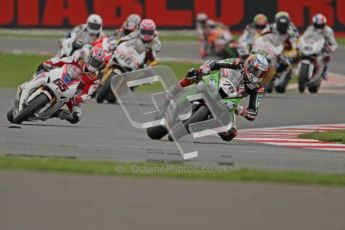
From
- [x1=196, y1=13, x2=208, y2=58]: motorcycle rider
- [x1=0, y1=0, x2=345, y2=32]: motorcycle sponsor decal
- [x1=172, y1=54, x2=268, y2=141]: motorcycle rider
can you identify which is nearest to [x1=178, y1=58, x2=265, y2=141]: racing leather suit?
[x1=172, y1=54, x2=268, y2=141]: motorcycle rider

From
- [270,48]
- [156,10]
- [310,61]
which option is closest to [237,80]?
[270,48]

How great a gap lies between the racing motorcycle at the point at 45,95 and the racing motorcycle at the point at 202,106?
5.94ft

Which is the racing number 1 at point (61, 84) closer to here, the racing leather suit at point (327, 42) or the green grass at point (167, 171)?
the green grass at point (167, 171)

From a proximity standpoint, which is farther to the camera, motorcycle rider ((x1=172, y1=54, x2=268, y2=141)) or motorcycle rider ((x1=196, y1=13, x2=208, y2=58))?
motorcycle rider ((x1=196, y1=13, x2=208, y2=58))

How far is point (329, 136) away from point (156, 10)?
71.2 feet

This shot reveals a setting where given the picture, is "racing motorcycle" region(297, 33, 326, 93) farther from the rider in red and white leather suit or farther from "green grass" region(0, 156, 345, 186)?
"green grass" region(0, 156, 345, 186)

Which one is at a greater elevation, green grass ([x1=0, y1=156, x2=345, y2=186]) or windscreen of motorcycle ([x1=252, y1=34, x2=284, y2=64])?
green grass ([x1=0, y1=156, x2=345, y2=186])

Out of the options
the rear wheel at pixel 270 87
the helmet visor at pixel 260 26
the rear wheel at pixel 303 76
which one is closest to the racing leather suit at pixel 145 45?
the rear wheel at pixel 270 87

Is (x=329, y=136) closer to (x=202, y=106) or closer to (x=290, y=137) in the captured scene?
(x=290, y=137)

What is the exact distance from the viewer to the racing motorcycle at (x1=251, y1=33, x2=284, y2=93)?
2708cm

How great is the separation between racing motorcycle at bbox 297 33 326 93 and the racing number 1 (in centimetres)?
1091

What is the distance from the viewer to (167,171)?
41.3 ft

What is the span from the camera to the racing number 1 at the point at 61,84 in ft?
58.3

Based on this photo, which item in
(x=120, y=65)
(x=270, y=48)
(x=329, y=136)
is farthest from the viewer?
(x=270, y=48)
